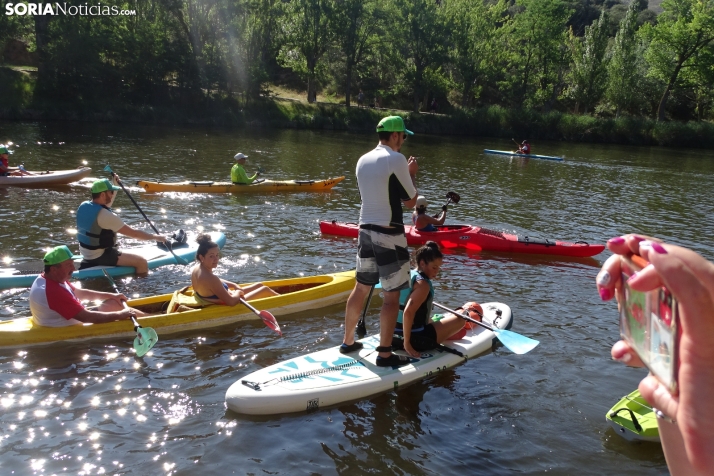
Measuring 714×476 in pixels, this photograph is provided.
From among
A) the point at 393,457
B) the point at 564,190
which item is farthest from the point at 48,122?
the point at 393,457

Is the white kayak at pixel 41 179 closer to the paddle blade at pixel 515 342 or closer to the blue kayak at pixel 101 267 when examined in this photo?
the blue kayak at pixel 101 267

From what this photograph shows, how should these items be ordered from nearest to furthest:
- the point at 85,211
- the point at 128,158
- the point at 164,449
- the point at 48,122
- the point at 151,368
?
the point at 164,449, the point at 151,368, the point at 85,211, the point at 128,158, the point at 48,122

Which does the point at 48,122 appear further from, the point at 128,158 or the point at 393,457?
the point at 393,457

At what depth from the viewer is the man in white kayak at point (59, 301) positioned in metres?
6.30

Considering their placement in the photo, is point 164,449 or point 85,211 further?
point 85,211

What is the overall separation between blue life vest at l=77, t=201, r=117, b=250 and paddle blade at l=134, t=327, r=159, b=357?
314 centimetres

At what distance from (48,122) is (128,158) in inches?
486

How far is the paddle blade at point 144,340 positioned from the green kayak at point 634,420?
4.52m

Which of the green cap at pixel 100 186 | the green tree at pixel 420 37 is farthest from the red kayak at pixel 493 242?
the green tree at pixel 420 37

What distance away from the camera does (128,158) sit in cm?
2120

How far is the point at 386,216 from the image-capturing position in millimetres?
5570

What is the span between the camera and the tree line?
34875 mm

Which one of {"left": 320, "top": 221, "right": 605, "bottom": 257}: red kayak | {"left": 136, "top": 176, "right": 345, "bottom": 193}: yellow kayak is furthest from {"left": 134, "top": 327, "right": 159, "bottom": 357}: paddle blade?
{"left": 136, "top": 176, "right": 345, "bottom": 193}: yellow kayak

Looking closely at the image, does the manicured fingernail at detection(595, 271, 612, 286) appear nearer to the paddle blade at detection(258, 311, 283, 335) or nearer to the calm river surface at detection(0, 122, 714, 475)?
the calm river surface at detection(0, 122, 714, 475)
